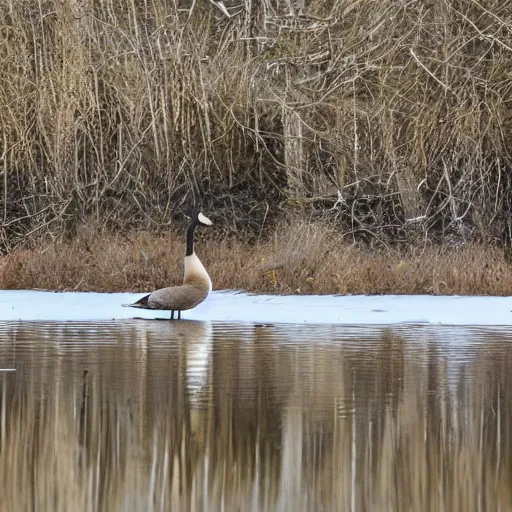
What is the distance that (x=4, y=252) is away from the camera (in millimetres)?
23781

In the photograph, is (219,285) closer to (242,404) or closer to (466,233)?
(466,233)

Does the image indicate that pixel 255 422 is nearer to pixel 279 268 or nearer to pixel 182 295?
pixel 182 295

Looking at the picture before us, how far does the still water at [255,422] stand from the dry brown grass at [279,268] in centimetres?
484

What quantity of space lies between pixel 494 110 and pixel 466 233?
88.7 inches

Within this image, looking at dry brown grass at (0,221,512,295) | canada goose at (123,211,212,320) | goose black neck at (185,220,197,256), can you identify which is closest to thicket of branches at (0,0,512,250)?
dry brown grass at (0,221,512,295)

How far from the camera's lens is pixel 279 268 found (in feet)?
64.1

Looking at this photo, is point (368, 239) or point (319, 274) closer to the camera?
point (319, 274)

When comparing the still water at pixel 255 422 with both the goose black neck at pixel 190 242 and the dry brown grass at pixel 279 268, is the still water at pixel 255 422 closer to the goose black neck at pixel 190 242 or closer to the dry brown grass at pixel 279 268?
the goose black neck at pixel 190 242

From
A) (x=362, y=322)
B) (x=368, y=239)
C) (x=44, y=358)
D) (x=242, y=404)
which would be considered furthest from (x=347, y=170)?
(x=242, y=404)

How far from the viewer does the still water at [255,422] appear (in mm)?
6473

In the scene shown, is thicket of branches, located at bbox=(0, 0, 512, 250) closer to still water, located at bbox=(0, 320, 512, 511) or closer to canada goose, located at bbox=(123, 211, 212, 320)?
canada goose, located at bbox=(123, 211, 212, 320)

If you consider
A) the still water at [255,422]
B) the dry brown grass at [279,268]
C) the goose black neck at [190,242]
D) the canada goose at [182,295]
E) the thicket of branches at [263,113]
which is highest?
the thicket of branches at [263,113]

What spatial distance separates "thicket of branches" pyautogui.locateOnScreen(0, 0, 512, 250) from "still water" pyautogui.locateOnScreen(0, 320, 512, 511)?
8.86m

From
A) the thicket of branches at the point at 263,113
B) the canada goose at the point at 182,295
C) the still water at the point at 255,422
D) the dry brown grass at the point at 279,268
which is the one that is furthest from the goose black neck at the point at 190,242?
the thicket of branches at the point at 263,113
